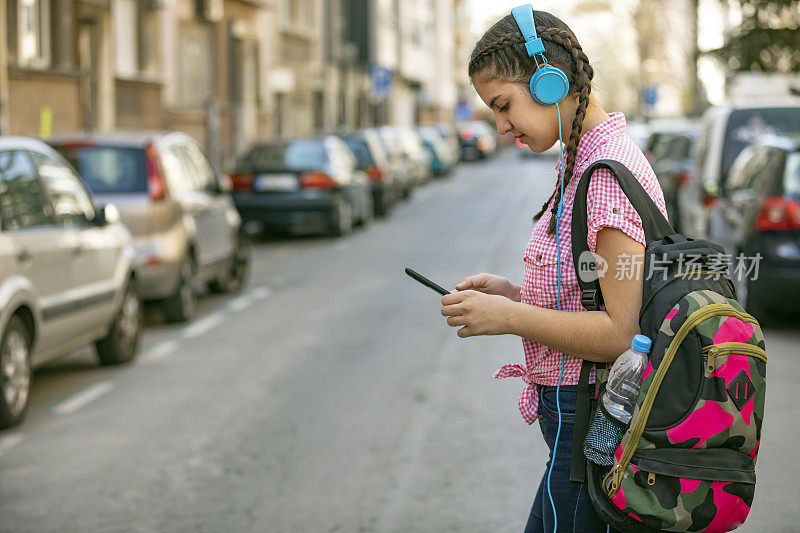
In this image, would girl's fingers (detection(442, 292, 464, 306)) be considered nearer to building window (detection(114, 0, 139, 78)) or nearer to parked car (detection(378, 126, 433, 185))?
building window (detection(114, 0, 139, 78))

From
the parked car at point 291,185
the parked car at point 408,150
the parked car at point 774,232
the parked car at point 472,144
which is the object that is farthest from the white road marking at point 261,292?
the parked car at point 472,144

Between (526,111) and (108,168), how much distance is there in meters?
8.94

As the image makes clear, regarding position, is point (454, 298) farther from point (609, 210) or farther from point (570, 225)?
point (609, 210)

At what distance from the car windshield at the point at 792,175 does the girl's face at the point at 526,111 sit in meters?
7.84

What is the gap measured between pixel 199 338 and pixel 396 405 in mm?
3223

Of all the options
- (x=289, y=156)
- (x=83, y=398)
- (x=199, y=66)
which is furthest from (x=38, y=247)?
(x=199, y=66)

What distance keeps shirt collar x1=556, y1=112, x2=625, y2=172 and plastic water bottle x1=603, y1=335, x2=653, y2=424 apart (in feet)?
1.41

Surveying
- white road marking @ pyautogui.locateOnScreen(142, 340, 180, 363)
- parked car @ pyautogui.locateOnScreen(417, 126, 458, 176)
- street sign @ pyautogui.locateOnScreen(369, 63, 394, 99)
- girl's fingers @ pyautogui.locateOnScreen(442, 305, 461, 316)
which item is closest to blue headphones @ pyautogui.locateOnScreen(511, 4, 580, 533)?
girl's fingers @ pyautogui.locateOnScreen(442, 305, 461, 316)

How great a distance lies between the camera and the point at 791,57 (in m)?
23.0

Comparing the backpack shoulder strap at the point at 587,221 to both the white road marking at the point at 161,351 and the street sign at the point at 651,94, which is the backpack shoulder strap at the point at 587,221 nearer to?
the white road marking at the point at 161,351

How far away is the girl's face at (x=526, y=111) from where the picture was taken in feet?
8.70

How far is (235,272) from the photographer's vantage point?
46.1 feet

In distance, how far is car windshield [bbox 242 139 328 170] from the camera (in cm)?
1989

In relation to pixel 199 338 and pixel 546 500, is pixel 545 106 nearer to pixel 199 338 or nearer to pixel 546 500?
pixel 546 500
